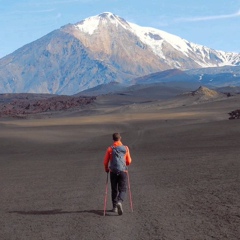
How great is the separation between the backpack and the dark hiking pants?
97 millimetres

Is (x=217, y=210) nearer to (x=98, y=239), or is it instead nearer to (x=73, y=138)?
(x=98, y=239)

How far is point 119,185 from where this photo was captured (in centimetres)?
1219

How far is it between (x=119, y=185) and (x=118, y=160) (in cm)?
49

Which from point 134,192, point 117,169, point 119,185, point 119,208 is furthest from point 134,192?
point 119,208

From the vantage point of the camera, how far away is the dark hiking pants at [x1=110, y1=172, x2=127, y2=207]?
1205 centimetres

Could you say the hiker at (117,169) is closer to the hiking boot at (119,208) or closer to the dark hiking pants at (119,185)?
the dark hiking pants at (119,185)

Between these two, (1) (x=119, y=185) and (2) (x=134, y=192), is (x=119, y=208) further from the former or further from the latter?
(2) (x=134, y=192)

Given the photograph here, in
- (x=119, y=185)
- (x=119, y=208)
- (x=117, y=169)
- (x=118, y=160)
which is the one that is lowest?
(x=119, y=208)

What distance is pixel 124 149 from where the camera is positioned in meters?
12.3

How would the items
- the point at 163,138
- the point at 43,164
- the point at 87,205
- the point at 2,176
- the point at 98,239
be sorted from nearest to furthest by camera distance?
the point at 98,239 < the point at 87,205 < the point at 2,176 < the point at 43,164 < the point at 163,138

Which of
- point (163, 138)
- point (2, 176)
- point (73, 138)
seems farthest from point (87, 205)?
point (73, 138)

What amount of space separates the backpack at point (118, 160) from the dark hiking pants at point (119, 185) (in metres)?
0.10

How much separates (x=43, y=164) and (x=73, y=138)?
46.5 ft

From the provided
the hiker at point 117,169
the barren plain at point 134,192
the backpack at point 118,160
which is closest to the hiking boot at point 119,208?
the barren plain at point 134,192
